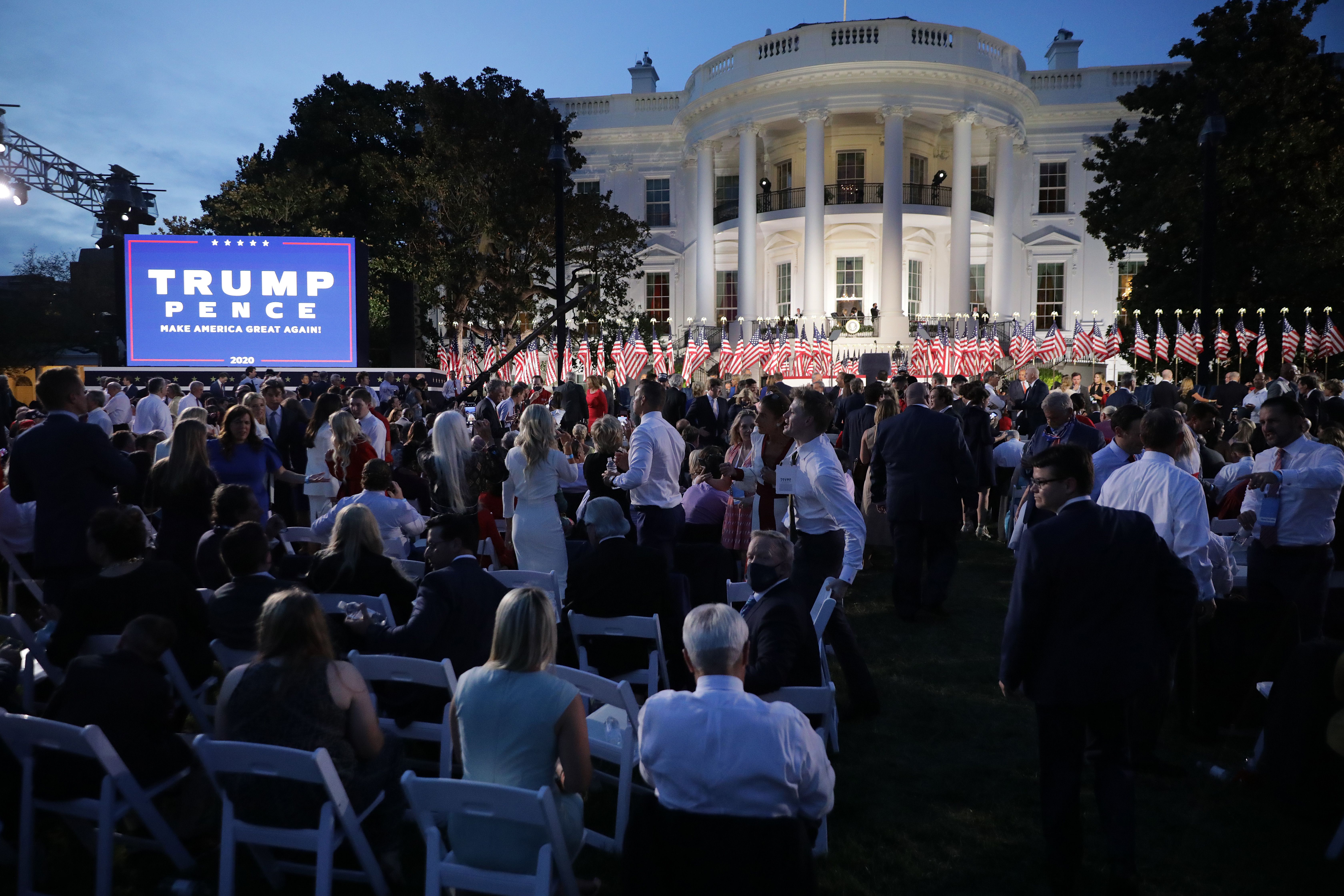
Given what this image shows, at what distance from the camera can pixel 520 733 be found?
9.45ft

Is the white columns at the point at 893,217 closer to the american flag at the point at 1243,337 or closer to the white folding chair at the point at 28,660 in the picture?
the american flag at the point at 1243,337

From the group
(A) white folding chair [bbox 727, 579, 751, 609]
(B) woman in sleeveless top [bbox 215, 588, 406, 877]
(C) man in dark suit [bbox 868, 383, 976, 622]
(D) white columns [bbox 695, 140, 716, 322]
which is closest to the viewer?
(B) woman in sleeveless top [bbox 215, 588, 406, 877]

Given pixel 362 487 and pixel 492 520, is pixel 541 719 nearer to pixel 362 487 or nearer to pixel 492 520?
pixel 492 520

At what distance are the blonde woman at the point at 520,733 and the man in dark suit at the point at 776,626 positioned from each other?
0.96m

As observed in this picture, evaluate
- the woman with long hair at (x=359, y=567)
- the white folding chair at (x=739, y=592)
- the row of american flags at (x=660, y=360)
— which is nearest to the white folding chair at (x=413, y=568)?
the woman with long hair at (x=359, y=567)

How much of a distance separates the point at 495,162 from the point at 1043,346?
51.5ft

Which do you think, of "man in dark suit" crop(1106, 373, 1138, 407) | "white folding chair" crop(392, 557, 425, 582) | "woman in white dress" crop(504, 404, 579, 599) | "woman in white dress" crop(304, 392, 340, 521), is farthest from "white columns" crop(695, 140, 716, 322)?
"white folding chair" crop(392, 557, 425, 582)

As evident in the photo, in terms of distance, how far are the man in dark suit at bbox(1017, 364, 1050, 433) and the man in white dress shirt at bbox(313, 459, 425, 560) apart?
883cm

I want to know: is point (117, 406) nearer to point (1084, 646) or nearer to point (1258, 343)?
point (1084, 646)

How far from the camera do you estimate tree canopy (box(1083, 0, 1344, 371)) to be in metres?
19.8

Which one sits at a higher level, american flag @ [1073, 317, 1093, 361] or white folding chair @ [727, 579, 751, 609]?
american flag @ [1073, 317, 1093, 361]

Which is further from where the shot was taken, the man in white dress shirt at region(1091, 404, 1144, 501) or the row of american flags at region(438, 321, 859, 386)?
the row of american flags at region(438, 321, 859, 386)

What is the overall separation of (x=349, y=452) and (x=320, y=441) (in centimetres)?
85

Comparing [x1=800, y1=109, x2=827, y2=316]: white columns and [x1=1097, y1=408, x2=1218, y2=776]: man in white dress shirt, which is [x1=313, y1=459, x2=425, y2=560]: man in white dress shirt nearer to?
[x1=1097, y1=408, x2=1218, y2=776]: man in white dress shirt
